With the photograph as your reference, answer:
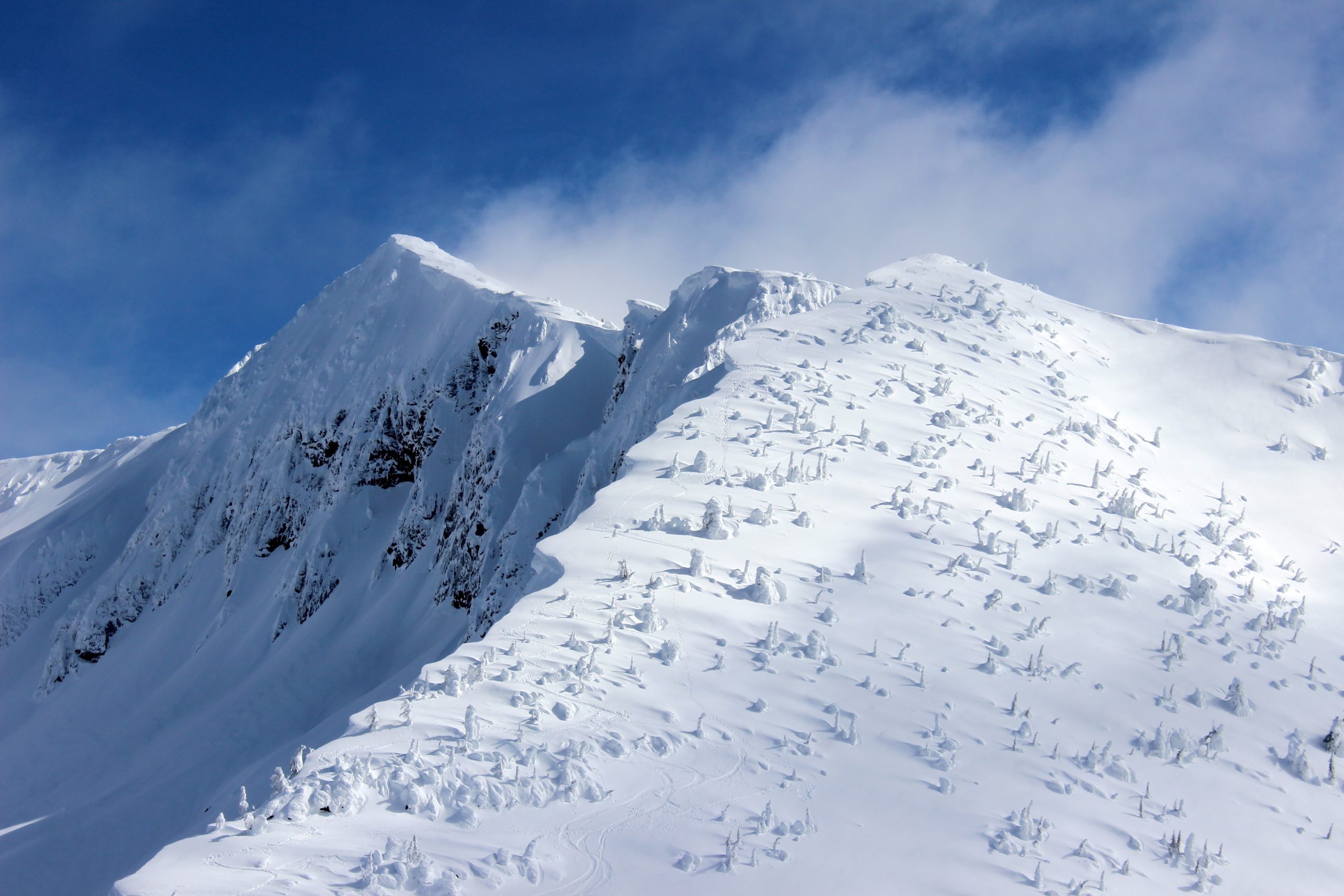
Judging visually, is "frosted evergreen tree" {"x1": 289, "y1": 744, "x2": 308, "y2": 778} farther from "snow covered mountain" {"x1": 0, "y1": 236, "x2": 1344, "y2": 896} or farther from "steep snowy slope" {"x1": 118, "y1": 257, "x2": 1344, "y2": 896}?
"snow covered mountain" {"x1": 0, "y1": 236, "x2": 1344, "y2": 896}

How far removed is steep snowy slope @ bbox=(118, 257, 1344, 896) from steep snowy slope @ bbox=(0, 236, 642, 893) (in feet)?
66.2

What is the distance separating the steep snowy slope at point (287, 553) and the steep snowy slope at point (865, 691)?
20.2 meters

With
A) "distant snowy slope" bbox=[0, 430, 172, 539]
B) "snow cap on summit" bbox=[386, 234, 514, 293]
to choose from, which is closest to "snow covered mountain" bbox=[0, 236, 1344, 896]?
"snow cap on summit" bbox=[386, 234, 514, 293]

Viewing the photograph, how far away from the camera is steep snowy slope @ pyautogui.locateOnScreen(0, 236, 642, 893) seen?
39.8 m

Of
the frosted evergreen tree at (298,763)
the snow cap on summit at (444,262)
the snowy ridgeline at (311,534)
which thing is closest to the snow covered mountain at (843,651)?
the frosted evergreen tree at (298,763)

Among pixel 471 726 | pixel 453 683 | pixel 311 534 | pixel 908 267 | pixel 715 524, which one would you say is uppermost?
pixel 908 267

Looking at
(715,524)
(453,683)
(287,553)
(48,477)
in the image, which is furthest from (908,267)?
(48,477)

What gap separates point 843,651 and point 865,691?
0.89 m

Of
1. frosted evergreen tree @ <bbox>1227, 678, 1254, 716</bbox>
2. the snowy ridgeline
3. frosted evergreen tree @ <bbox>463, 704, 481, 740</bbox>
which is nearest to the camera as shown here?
frosted evergreen tree @ <bbox>463, 704, 481, 740</bbox>

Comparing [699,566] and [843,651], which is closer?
[843,651]

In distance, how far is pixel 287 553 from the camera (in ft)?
188

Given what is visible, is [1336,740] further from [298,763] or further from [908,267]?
[908,267]

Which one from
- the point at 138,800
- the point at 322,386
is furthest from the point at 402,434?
the point at 138,800

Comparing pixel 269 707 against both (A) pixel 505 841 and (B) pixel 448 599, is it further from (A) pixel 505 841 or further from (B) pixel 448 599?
(A) pixel 505 841
